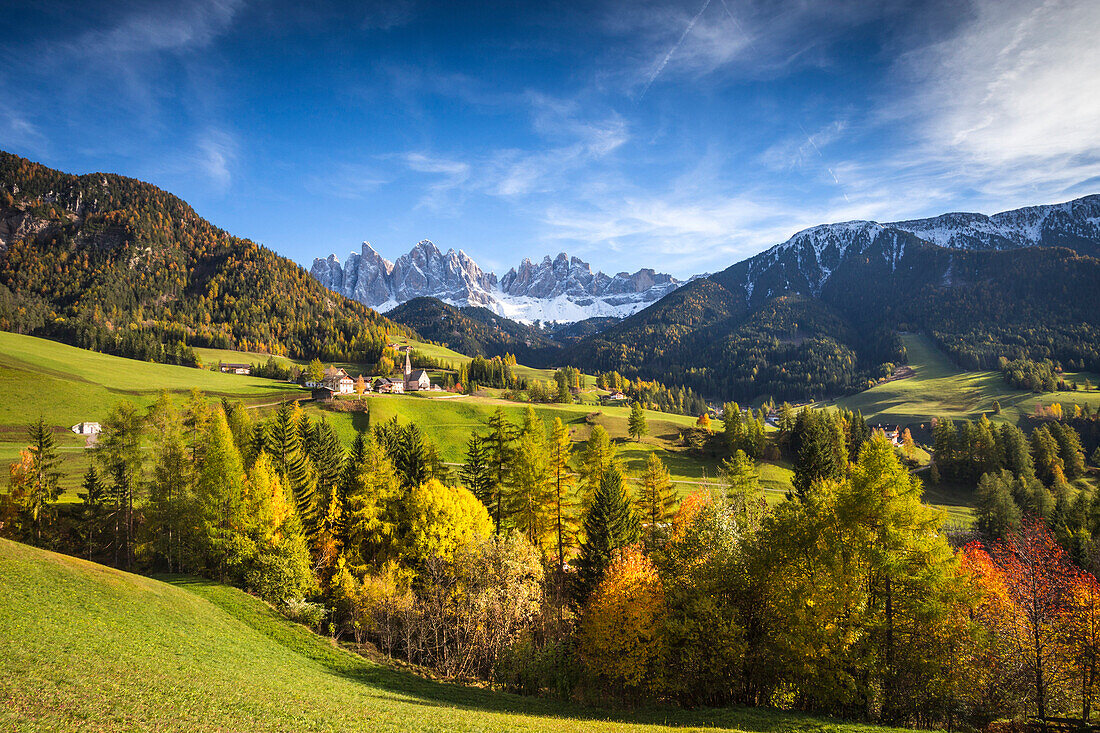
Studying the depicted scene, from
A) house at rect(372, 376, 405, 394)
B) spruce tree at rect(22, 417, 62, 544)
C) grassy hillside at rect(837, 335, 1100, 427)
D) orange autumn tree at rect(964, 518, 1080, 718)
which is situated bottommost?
orange autumn tree at rect(964, 518, 1080, 718)

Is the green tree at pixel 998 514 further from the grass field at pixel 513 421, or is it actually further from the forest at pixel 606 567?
the grass field at pixel 513 421

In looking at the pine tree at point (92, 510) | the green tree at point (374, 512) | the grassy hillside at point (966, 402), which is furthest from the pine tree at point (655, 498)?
the grassy hillside at point (966, 402)

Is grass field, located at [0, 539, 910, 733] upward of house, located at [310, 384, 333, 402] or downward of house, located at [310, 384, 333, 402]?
downward

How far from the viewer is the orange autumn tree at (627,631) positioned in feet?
89.4

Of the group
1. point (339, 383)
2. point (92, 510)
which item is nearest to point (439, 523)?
point (92, 510)

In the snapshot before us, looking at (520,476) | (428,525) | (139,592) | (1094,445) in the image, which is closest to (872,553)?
(520,476)

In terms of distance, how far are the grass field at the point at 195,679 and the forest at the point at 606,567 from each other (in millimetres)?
3972

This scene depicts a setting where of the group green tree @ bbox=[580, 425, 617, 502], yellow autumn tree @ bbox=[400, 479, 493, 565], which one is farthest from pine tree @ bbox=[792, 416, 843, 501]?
yellow autumn tree @ bbox=[400, 479, 493, 565]

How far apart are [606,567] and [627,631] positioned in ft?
22.8

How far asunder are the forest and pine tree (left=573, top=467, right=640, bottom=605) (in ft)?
0.53

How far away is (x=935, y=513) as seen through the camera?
22312mm

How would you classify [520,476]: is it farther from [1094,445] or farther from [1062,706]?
[1094,445]

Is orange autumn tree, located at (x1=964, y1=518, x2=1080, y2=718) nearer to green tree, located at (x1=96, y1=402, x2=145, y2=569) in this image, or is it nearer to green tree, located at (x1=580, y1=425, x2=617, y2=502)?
green tree, located at (x1=580, y1=425, x2=617, y2=502)

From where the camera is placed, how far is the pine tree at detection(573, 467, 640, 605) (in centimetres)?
3625
